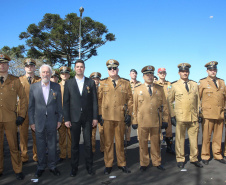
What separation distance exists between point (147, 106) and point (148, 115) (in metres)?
0.22

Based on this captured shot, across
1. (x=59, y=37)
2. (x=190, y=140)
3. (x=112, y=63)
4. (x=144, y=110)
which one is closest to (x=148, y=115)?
(x=144, y=110)

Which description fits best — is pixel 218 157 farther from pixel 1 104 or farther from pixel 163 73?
pixel 1 104

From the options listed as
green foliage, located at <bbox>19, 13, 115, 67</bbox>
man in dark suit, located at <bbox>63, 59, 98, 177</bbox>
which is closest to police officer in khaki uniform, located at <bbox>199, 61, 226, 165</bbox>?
man in dark suit, located at <bbox>63, 59, 98, 177</bbox>

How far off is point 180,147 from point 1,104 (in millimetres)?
4358

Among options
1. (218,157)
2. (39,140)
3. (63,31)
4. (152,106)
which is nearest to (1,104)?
(39,140)

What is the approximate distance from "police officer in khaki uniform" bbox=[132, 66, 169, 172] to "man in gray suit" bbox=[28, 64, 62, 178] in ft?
6.32

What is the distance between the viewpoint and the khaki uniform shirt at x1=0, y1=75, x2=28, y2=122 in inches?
183

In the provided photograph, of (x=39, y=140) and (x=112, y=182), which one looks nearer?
(x=112, y=182)

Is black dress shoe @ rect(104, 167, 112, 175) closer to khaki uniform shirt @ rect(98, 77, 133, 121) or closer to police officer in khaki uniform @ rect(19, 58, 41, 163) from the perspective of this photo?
khaki uniform shirt @ rect(98, 77, 133, 121)

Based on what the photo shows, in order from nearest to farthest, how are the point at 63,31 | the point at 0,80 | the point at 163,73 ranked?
the point at 0,80, the point at 163,73, the point at 63,31

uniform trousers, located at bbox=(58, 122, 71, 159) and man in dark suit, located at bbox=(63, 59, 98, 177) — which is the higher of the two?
man in dark suit, located at bbox=(63, 59, 98, 177)

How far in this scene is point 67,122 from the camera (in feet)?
15.8

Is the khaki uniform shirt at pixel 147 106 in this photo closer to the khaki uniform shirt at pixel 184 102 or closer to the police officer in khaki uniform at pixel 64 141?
the khaki uniform shirt at pixel 184 102

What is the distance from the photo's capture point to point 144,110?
17.1 feet
